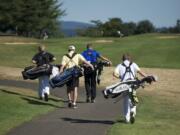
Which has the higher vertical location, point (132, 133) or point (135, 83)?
point (135, 83)

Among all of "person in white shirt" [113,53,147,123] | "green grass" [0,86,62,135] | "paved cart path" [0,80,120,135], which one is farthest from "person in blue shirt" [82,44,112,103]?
"person in white shirt" [113,53,147,123]

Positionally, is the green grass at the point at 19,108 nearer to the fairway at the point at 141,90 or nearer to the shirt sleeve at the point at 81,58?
the fairway at the point at 141,90

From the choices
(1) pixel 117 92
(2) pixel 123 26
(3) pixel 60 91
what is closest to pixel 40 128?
(1) pixel 117 92

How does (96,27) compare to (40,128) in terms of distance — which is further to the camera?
(96,27)

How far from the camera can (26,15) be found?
79.0m

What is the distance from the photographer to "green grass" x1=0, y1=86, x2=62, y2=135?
15.2m

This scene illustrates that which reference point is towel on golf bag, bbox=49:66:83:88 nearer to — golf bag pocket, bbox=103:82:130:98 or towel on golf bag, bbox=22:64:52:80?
towel on golf bag, bbox=22:64:52:80

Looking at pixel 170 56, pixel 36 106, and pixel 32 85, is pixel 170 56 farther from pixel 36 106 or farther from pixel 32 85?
pixel 36 106

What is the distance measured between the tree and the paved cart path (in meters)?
108

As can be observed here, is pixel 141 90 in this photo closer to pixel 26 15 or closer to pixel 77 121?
pixel 77 121

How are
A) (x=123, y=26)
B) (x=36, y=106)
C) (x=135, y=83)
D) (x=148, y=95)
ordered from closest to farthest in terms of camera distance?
(x=135, y=83) < (x=36, y=106) < (x=148, y=95) < (x=123, y=26)

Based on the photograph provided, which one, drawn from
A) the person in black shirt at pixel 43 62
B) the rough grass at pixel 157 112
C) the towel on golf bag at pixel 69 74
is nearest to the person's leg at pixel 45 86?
the person in black shirt at pixel 43 62

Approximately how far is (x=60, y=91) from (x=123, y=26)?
4152 inches

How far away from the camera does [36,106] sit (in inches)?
717
